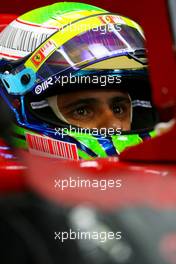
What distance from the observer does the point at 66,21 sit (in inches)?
38.9

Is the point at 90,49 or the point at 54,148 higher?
the point at 90,49

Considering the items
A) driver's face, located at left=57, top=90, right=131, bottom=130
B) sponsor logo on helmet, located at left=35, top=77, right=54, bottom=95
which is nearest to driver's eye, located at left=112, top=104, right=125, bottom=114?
driver's face, located at left=57, top=90, right=131, bottom=130

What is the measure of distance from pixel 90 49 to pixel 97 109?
13 centimetres

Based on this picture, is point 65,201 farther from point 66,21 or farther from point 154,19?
point 66,21

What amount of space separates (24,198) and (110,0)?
0.45 meters

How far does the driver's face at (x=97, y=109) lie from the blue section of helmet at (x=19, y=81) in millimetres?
72

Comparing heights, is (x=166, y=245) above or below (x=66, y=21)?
below

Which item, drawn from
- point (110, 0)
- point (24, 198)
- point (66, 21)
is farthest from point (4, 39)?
point (24, 198)

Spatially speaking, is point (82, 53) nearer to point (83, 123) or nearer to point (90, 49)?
point (90, 49)

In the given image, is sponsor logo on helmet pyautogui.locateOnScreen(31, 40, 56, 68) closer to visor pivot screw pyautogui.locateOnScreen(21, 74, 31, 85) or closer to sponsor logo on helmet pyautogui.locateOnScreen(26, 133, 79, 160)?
visor pivot screw pyautogui.locateOnScreen(21, 74, 31, 85)

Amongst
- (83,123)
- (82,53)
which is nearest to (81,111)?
(83,123)

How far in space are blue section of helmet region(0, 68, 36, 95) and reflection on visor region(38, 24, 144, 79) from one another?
0.02 m

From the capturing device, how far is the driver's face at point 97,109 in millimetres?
847

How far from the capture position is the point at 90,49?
36.9 inches
